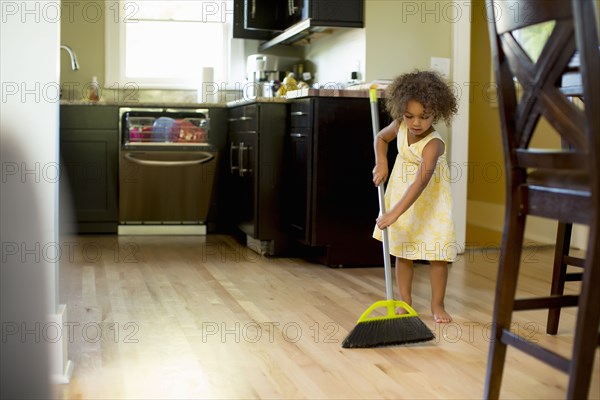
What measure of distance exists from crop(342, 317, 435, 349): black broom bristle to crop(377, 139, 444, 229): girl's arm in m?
0.38

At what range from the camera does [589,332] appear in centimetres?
149

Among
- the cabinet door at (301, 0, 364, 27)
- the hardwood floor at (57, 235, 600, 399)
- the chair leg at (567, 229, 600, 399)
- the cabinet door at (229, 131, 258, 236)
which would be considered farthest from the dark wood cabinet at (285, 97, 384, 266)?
the chair leg at (567, 229, 600, 399)

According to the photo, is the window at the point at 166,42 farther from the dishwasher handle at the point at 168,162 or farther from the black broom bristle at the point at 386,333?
the black broom bristle at the point at 386,333

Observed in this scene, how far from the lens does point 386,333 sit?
253 cm

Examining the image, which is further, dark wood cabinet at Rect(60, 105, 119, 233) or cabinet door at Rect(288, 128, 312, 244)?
dark wood cabinet at Rect(60, 105, 119, 233)

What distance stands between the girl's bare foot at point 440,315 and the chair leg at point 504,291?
1103 millimetres

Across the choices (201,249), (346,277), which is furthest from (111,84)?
(346,277)

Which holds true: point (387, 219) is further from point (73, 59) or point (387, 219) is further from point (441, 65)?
point (73, 59)

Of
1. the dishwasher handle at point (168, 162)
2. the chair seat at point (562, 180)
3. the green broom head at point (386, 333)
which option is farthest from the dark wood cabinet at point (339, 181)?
the chair seat at point (562, 180)

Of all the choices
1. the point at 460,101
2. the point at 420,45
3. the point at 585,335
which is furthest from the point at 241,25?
the point at 585,335

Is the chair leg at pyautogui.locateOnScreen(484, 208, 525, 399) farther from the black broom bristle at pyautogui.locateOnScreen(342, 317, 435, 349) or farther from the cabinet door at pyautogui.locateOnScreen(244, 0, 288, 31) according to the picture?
the cabinet door at pyautogui.locateOnScreen(244, 0, 288, 31)

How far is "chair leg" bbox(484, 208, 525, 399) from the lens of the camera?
176 cm

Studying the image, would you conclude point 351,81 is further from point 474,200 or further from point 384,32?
point 474,200

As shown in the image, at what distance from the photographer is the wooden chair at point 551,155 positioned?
144 centimetres
